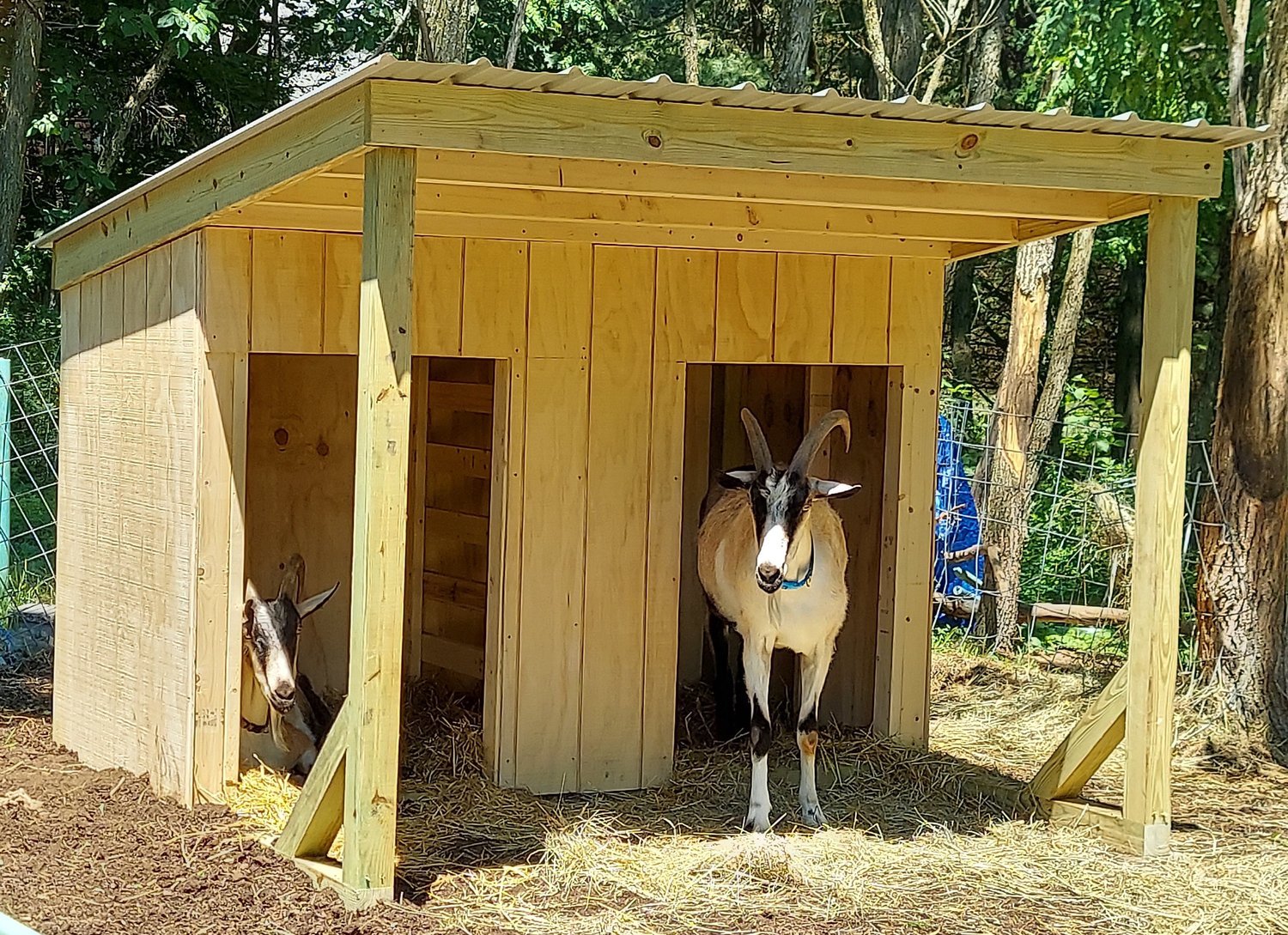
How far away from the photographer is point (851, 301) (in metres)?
7.77

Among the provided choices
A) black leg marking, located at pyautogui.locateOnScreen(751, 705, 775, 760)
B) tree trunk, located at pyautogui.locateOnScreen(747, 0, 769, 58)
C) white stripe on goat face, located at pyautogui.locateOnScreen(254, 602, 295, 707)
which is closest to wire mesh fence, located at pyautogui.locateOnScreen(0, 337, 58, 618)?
white stripe on goat face, located at pyautogui.locateOnScreen(254, 602, 295, 707)

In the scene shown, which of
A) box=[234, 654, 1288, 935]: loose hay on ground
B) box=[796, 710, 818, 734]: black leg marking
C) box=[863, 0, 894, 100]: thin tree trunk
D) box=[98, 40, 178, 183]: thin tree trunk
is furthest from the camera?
box=[98, 40, 178, 183]: thin tree trunk

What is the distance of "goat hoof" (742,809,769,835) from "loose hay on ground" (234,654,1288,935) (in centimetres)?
8

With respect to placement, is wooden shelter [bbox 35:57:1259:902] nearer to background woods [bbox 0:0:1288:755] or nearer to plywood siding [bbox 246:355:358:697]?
plywood siding [bbox 246:355:358:697]

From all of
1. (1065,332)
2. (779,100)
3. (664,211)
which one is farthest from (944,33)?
(779,100)

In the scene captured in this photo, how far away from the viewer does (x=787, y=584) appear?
6805 mm

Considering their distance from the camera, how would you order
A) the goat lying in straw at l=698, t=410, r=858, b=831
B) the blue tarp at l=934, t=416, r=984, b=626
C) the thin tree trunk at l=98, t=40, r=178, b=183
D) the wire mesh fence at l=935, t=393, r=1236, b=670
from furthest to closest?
the thin tree trunk at l=98, t=40, r=178, b=183 → the blue tarp at l=934, t=416, r=984, b=626 → the wire mesh fence at l=935, t=393, r=1236, b=670 → the goat lying in straw at l=698, t=410, r=858, b=831

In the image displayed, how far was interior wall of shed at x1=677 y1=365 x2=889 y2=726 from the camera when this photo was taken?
8258 mm

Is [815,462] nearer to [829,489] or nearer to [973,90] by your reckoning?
[829,489]

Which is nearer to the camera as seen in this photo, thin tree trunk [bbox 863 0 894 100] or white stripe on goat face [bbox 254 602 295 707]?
white stripe on goat face [bbox 254 602 295 707]

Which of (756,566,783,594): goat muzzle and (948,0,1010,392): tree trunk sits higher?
(948,0,1010,392): tree trunk

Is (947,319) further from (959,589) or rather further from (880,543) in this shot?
(880,543)

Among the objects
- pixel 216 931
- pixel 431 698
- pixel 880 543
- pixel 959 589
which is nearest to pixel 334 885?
pixel 216 931

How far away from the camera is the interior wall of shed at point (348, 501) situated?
8.16 metres
